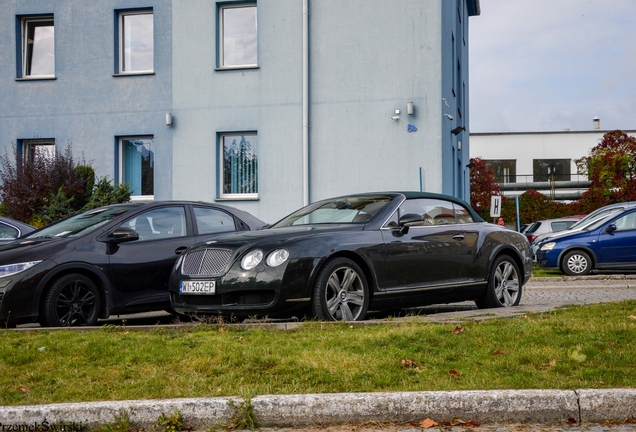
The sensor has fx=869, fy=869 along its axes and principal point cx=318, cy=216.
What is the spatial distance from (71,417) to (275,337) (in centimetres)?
230

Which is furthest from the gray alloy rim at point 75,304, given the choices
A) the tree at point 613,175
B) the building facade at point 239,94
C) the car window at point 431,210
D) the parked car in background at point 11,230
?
the tree at point 613,175

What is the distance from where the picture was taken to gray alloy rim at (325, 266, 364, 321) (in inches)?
337

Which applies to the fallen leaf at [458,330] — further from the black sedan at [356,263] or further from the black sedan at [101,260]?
the black sedan at [101,260]

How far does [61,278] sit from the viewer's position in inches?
353

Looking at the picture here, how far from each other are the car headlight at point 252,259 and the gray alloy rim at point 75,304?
1920mm

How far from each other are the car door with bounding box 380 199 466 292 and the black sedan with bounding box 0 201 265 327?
2.14 metres

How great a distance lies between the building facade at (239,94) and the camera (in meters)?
21.1

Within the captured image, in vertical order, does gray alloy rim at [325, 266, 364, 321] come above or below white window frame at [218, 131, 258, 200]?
below

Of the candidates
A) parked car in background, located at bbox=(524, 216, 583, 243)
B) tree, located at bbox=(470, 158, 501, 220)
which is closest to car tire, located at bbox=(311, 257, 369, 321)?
parked car in background, located at bbox=(524, 216, 583, 243)

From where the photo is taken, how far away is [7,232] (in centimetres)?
1131

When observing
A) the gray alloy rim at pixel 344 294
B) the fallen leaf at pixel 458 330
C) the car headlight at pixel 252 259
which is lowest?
the fallen leaf at pixel 458 330

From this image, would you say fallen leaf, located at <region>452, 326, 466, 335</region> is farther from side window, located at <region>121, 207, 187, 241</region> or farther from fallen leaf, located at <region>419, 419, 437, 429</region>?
side window, located at <region>121, 207, 187, 241</region>

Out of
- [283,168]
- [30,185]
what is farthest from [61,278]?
[283,168]

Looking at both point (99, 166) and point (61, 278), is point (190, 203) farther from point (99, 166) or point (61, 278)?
point (99, 166)
